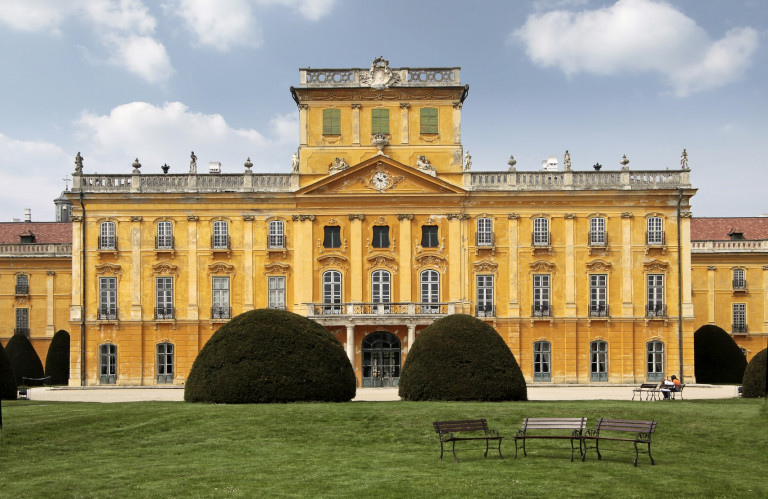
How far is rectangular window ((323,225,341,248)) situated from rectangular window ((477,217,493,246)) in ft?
25.1

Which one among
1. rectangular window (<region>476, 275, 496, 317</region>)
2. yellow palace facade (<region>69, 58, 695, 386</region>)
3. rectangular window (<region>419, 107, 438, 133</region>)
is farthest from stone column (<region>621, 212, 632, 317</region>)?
rectangular window (<region>419, 107, 438, 133</region>)

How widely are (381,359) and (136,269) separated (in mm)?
14217

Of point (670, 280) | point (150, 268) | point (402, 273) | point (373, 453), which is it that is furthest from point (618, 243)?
point (373, 453)

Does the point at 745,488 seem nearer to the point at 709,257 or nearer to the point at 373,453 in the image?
the point at 373,453

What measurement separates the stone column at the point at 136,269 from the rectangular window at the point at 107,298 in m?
1.02

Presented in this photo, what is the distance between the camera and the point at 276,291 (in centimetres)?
5138

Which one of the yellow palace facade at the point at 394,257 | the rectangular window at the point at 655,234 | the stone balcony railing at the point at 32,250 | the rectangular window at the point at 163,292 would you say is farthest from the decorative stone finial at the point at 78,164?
the rectangular window at the point at 655,234

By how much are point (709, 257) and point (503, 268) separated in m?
19.9

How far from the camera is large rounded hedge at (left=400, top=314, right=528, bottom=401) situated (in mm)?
30359

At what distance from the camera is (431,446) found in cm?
2255

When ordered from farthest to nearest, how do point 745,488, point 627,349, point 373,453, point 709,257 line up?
point 709,257, point 627,349, point 373,453, point 745,488

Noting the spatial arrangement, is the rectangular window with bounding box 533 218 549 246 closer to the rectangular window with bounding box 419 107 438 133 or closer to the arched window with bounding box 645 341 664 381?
the rectangular window with bounding box 419 107 438 133

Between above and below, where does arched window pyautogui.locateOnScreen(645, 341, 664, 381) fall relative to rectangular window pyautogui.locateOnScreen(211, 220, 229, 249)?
below

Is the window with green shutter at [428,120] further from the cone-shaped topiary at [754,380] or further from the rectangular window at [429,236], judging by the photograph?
the cone-shaped topiary at [754,380]
